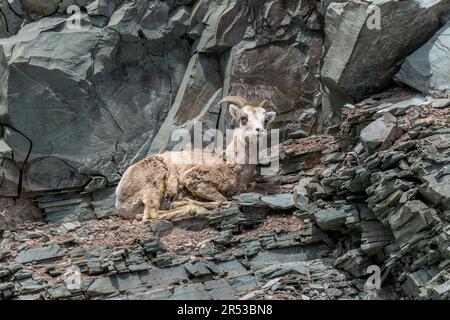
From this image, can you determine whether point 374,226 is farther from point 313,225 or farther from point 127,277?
point 127,277

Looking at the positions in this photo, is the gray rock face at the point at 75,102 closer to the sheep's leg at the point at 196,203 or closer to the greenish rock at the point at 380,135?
the sheep's leg at the point at 196,203

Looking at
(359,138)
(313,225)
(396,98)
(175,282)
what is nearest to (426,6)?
(396,98)

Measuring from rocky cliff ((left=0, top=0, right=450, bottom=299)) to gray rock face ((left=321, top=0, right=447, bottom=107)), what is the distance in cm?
3

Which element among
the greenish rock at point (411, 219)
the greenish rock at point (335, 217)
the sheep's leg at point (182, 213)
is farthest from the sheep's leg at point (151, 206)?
the greenish rock at point (411, 219)

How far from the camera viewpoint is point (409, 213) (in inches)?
327

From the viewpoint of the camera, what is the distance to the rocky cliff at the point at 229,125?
8.76 m

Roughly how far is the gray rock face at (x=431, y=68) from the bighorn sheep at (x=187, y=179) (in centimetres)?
250

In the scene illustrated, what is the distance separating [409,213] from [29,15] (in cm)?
975

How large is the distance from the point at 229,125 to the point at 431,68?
14.1 feet

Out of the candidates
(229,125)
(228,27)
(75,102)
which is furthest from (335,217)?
(75,102)

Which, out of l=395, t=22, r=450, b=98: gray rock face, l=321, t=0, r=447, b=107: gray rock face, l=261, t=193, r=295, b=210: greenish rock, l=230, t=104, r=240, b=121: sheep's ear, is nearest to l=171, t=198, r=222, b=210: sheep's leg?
l=261, t=193, r=295, b=210: greenish rock

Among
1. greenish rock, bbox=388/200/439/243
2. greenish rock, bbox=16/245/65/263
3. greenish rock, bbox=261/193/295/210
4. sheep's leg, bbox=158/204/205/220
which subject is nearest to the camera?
greenish rock, bbox=388/200/439/243

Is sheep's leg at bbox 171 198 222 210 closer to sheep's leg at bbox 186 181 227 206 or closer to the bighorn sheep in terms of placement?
the bighorn sheep

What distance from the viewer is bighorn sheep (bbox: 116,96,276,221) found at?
1128 cm
